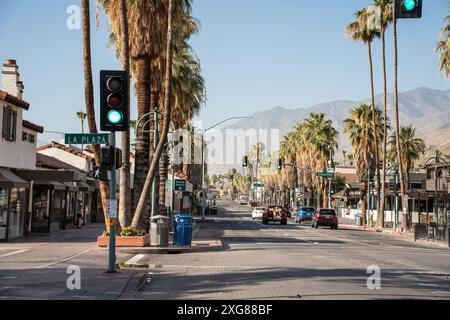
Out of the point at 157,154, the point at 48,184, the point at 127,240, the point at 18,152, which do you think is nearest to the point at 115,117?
the point at 127,240

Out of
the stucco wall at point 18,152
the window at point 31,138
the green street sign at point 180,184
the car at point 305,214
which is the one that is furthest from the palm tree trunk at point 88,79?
the car at point 305,214

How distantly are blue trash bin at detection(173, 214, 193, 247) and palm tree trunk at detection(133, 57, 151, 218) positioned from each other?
3735 mm

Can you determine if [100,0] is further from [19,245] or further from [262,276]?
[262,276]

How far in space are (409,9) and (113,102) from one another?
25.5ft

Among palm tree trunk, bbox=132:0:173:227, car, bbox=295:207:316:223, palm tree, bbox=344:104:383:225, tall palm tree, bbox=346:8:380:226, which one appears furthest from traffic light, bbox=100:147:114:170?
car, bbox=295:207:316:223

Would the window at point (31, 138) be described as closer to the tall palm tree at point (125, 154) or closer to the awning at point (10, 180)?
the awning at point (10, 180)

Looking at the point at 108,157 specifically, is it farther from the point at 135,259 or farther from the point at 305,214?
the point at 305,214

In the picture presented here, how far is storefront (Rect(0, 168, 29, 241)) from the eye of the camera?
2926cm

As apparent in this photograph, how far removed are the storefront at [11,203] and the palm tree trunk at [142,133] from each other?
503 cm

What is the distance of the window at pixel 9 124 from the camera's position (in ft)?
97.8

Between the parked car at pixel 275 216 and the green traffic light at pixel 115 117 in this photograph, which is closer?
the green traffic light at pixel 115 117

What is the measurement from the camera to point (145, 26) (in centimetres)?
3036
